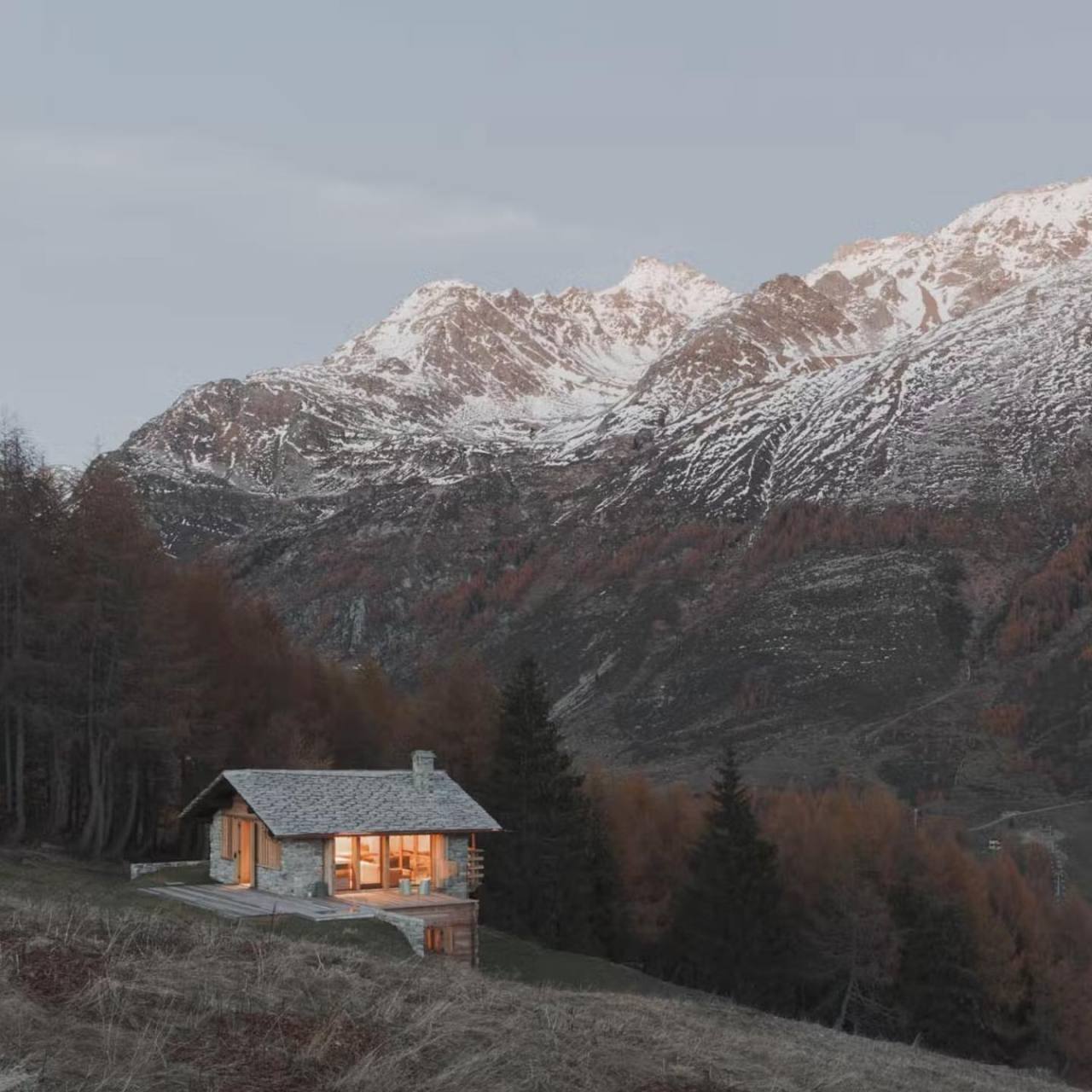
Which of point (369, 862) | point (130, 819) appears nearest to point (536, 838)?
point (369, 862)

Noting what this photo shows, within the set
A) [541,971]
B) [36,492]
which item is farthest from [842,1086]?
[36,492]

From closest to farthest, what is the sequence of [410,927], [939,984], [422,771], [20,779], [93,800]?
[410,927] < [20,779] < [422,771] < [93,800] < [939,984]

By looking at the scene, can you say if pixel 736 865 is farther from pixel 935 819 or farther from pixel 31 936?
pixel 31 936

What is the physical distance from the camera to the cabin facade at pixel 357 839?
36.8m

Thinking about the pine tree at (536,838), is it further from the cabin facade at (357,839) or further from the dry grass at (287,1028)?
the dry grass at (287,1028)

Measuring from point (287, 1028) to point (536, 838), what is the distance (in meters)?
41.2

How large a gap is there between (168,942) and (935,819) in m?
80.0

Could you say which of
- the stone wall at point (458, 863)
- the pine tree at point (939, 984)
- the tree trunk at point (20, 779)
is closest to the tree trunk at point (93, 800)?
the tree trunk at point (20, 779)

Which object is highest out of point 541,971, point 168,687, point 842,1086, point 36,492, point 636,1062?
point 36,492

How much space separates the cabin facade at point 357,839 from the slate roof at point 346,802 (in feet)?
0.12

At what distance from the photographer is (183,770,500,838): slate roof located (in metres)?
37.4

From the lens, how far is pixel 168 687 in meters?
42.3

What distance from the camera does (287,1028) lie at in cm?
972

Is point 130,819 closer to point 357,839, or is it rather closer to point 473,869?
point 357,839
